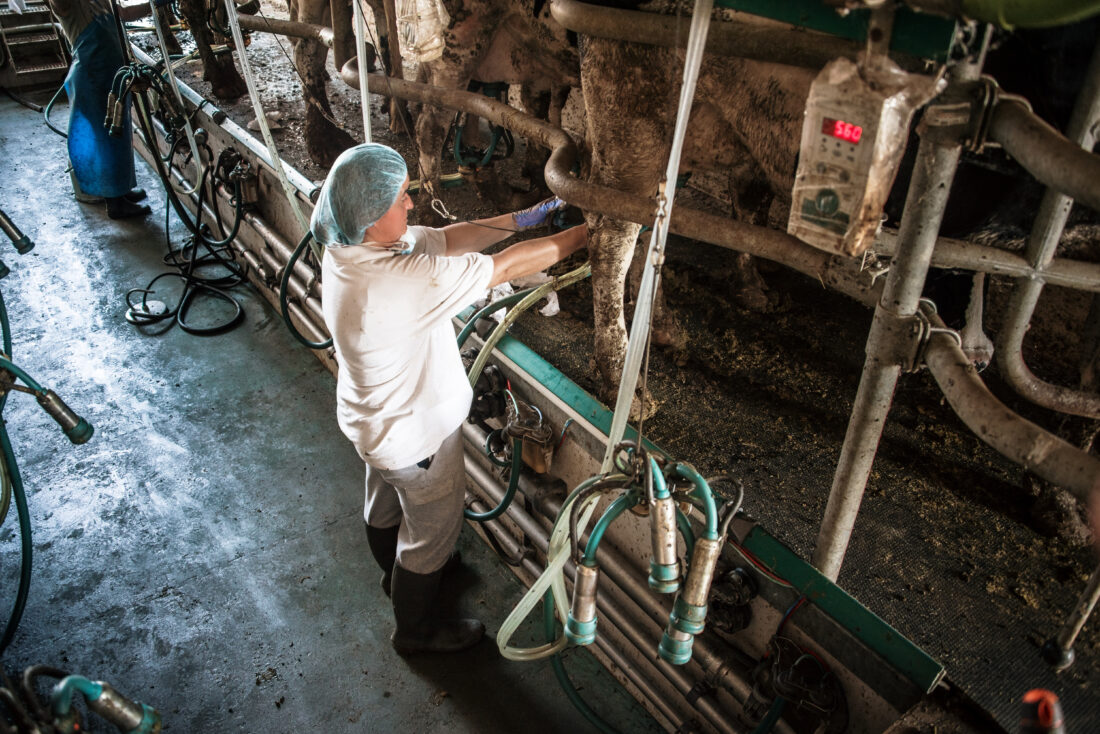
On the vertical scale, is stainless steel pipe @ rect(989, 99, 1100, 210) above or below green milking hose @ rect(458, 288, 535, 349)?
above

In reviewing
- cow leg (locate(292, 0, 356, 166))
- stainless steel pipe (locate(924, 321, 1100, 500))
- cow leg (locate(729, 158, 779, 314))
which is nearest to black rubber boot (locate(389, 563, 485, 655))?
cow leg (locate(729, 158, 779, 314))

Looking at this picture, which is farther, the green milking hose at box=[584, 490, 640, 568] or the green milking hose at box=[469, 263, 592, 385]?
the green milking hose at box=[469, 263, 592, 385]

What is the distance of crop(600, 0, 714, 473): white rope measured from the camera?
1343mm

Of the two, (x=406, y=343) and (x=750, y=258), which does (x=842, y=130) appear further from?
(x=750, y=258)

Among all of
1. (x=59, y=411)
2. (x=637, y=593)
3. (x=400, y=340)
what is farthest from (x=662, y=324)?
(x=59, y=411)

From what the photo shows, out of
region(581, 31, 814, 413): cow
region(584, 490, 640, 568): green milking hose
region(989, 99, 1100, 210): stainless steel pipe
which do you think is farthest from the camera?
region(581, 31, 814, 413): cow

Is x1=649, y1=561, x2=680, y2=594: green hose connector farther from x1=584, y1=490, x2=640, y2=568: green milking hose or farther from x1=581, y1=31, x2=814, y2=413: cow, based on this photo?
x1=581, y1=31, x2=814, y2=413: cow

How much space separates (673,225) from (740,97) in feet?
2.50

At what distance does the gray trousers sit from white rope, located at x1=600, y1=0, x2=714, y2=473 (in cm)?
99

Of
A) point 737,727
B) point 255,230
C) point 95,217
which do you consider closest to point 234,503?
point 255,230

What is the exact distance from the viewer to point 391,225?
217cm

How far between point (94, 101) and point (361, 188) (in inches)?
182

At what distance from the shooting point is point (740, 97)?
2.40 m

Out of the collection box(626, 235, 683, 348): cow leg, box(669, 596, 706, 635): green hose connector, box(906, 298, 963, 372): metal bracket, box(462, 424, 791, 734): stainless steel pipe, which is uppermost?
box(906, 298, 963, 372): metal bracket
